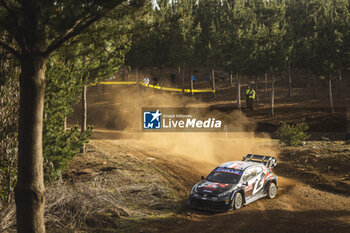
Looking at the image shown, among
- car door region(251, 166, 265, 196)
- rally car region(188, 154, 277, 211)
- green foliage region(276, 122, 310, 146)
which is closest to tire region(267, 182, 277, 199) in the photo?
rally car region(188, 154, 277, 211)

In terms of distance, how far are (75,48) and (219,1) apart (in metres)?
67.7

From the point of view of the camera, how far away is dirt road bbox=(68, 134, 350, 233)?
11.9 m

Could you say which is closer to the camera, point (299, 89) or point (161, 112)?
point (161, 112)

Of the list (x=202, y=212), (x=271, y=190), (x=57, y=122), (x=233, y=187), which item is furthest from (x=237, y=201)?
(x=57, y=122)

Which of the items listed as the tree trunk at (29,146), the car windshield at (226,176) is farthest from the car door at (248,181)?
the tree trunk at (29,146)

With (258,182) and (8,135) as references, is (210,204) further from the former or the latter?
(8,135)

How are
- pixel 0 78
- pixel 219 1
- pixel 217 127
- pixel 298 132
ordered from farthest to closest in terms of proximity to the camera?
1. pixel 219 1
2. pixel 217 127
3. pixel 298 132
4. pixel 0 78

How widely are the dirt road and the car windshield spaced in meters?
1.24

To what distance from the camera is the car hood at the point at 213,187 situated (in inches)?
539

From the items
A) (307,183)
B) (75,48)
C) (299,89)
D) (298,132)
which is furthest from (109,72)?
(299,89)

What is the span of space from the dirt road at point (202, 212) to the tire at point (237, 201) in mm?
265

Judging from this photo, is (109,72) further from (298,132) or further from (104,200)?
(298,132)

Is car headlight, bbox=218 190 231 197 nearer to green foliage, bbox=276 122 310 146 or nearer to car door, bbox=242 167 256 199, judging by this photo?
car door, bbox=242 167 256 199

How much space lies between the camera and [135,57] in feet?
150
